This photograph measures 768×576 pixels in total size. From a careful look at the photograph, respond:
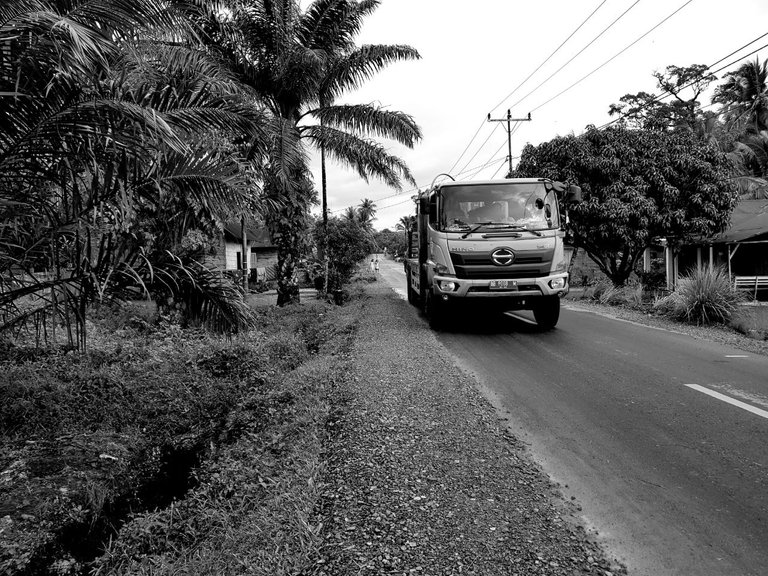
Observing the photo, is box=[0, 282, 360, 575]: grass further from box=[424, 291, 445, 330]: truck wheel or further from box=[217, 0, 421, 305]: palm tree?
box=[217, 0, 421, 305]: palm tree

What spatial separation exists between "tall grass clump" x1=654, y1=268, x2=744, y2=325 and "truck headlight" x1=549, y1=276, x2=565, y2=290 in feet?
14.3

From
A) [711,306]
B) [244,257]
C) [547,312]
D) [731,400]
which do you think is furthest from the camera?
[244,257]

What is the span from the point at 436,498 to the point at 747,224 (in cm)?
2189

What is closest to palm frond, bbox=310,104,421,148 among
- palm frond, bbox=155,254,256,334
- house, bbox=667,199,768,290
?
palm frond, bbox=155,254,256,334

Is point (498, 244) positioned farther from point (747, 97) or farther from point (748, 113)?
point (747, 97)

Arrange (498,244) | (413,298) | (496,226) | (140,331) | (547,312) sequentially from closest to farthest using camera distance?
1. (498,244)
2. (496,226)
3. (547,312)
4. (140,331)
5. (413,298)

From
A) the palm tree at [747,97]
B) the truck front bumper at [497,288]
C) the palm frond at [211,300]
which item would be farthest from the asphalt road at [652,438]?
the palm tree at [747,97]

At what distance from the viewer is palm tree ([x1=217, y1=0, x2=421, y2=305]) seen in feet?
37.8

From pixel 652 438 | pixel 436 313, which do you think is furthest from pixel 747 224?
pixel 652 438

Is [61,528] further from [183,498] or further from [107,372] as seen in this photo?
[107,372]

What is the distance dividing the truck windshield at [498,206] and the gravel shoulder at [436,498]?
14.8ft

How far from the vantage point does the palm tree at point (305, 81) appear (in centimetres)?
1151

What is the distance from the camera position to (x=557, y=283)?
29.3ft

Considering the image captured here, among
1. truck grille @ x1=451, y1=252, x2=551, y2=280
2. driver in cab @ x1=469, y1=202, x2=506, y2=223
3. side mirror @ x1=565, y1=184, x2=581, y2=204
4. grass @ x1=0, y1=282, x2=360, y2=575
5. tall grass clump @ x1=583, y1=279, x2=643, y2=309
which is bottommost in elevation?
grass @ x1=0, y1=282, x2=360, y2=575
